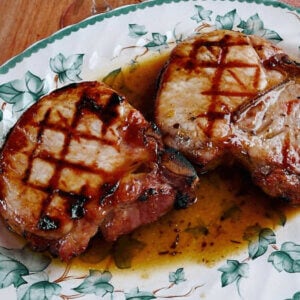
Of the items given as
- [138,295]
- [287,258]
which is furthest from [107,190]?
[287,258]

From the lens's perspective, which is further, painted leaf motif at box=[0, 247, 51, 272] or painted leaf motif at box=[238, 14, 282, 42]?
painted leaf motif at box=[238, 14, 282, 42]

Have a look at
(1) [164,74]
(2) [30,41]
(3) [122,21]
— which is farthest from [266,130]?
(2) [30,41]

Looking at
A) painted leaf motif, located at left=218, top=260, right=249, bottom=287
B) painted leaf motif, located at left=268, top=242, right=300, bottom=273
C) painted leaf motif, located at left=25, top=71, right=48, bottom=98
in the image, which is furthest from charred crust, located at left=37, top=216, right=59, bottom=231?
painted leaf motif, located at left=268, top=242, right=300, bottom=273

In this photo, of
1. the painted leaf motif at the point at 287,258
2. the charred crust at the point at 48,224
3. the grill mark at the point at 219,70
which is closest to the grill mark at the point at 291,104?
the grill mark at the point at 219,70

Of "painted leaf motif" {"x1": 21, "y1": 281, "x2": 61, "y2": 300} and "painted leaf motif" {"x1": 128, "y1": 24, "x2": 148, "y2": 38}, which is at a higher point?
"painted leaf motif" {"x1": 128, "y1": 24, "x2": 148, "y2": 38}

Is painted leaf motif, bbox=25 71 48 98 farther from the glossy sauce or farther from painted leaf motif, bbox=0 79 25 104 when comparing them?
the glossy sauce

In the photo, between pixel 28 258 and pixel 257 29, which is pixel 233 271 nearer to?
pixel 28 258

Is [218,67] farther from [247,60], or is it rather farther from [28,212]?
[28,212]

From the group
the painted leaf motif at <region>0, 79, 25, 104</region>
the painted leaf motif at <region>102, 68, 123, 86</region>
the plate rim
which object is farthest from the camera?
the painted leaf motif at <region>102, 68, 123, 86</region>
